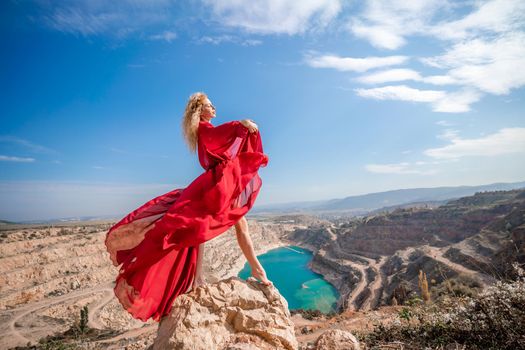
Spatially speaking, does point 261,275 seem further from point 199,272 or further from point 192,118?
point 192,118

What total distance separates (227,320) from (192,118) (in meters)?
2.53

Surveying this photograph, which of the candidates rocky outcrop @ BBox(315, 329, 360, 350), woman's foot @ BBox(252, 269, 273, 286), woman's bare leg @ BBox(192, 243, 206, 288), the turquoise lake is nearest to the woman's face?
woman's bare leg @ BBox(192, 243, 206, 288)

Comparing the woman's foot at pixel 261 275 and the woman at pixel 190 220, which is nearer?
the woman at pixel 190 220

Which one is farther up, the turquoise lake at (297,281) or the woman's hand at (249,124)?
the woman's hand at (249,124)

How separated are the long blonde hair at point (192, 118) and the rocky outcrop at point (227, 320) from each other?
1876mm

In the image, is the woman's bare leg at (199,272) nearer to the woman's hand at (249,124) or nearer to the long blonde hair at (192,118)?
the long blonde hair at (192,118)

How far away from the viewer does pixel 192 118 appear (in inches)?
137

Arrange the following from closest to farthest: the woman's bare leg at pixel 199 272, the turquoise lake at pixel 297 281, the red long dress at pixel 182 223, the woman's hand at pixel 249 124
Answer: the red long dress at pixel 182 223 < the woman's hand at pixel 249 124 < the woman's bare leg at pixel 199 272 < the turquoise lake at pixel 297 281

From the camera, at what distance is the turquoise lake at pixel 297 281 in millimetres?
35500

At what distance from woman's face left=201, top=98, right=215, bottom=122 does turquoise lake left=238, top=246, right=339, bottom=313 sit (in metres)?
22.4

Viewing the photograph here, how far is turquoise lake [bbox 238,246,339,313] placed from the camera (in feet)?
116

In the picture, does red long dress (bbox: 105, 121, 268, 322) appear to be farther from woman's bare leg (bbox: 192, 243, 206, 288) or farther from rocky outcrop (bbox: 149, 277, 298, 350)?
rocky outcrop (bbox: 149, 277, 298, 350)

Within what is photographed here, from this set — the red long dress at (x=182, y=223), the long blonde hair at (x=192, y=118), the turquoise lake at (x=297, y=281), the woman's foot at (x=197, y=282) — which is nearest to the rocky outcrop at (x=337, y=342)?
the woman's foot at (x=197, y=282)

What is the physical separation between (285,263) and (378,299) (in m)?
33.4
